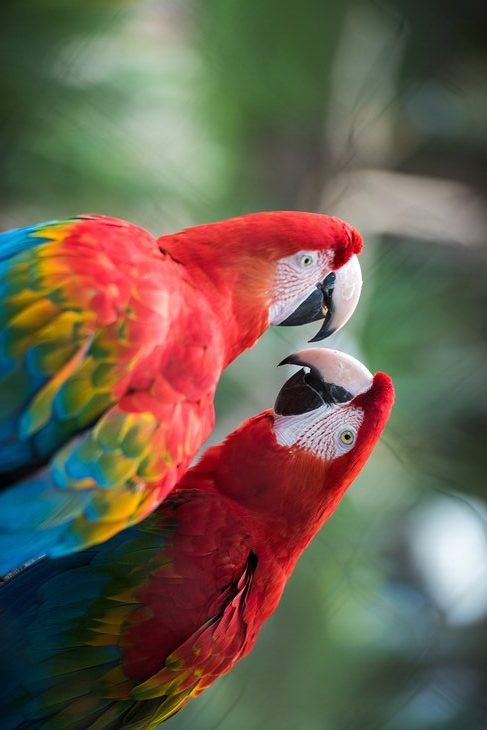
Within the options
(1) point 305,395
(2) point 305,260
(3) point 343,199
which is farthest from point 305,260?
(3) point 343,199

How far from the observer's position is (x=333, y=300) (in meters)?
0.61

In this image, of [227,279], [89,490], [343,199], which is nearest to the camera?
[89,490]

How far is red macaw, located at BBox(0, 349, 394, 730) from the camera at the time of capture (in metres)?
0.54

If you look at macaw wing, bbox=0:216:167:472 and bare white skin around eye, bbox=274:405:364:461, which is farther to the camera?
bare white skin around eye, bbox=274:405:364:461

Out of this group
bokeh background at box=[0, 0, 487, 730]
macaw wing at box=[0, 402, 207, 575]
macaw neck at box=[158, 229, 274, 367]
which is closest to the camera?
macaw wing at box=[0, 402, 207, 575]

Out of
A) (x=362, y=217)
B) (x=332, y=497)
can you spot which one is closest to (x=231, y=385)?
(x=362, y=217)

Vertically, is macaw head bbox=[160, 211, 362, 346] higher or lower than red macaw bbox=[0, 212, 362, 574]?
higher

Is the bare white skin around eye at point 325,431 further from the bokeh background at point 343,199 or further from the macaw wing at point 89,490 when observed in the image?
the bokeh background at point 343,199

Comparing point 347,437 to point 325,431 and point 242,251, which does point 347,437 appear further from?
point 242,251

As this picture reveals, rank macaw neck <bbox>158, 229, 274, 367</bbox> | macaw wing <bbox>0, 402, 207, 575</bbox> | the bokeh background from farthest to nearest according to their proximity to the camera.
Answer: the bokeh background, macaw neck <bbox>158, 229, 274, 367</bbox>, macaw wing <bbox>0, 402, 207, 575</bbox>

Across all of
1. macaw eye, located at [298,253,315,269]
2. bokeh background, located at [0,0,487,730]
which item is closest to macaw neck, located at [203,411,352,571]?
macaw eye, located at [298,253,315,269]

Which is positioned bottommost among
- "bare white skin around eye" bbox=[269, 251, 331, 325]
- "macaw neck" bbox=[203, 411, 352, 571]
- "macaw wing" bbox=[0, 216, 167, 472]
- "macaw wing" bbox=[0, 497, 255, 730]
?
"macaw wing" bbox=[0, 497, 255, 730]

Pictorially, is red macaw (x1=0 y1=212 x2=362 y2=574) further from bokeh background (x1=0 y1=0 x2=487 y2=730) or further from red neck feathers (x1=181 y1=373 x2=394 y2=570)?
bokeh background (x1=0 y1=0 x2=487 y2=730)

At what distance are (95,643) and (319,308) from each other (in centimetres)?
28
